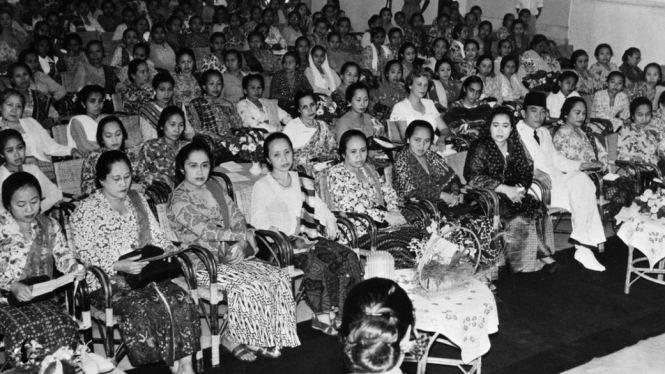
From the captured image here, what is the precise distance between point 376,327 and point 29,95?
5730 mm

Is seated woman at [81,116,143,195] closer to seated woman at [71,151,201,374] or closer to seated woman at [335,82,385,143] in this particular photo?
seated woman at [71,151,201,374]

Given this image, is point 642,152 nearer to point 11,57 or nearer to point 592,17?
point 592,17

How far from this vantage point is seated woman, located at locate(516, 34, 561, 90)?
10180 millimetres

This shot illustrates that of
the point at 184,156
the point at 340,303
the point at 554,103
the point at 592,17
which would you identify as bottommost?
the point at 340,303

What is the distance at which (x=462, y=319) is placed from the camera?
436 centimetres

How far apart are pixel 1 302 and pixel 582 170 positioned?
4.52 metres

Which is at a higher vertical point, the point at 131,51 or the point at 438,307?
the point at 131,51

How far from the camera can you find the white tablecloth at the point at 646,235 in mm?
5891

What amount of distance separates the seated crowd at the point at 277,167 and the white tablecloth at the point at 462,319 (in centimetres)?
16

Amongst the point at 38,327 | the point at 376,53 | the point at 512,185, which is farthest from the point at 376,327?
the point at 376,53

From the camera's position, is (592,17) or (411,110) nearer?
(411,110)

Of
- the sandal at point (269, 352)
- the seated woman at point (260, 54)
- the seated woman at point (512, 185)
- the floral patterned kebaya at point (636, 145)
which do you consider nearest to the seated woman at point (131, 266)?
the sandal at point (269, 352)

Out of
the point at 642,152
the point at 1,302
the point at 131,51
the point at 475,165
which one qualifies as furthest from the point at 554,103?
the point at 1,302

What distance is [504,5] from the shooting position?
538 inches
